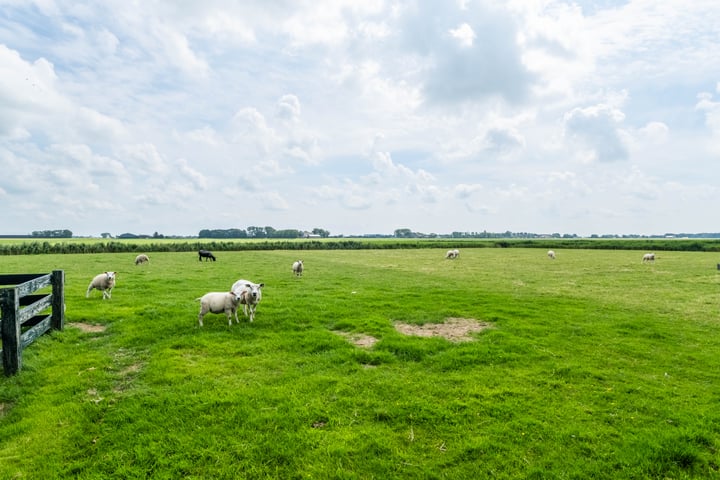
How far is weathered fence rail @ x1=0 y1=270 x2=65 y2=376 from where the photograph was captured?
7.48m

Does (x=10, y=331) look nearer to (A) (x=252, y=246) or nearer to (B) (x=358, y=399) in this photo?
(B) (x=358, y=399)

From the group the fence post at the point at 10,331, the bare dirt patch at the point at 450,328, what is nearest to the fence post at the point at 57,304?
the fence post at the point at 10,331

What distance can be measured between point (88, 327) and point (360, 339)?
335 inches

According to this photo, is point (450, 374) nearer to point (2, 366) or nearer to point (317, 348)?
point (317, 348)

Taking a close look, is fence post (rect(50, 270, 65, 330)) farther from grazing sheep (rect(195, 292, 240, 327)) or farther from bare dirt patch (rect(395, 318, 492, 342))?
bare dirt patch (rect(395, 318, 492, 342))

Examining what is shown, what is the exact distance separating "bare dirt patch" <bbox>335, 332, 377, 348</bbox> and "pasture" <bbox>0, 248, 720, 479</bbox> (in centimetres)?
12

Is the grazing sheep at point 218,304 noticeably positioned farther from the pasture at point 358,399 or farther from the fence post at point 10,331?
the fence post at point 10,331

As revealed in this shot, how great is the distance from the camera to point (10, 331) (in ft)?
24.6

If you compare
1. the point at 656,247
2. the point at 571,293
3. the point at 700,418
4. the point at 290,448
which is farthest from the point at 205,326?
the point at 656,247

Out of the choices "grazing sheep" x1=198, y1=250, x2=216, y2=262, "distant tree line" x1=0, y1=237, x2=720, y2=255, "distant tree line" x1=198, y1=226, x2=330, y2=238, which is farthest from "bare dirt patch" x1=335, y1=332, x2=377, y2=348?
"distant tree line" x1=198, y1=226, x2=330, y2=238

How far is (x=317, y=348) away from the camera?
983cm

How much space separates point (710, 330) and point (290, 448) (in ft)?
46.3

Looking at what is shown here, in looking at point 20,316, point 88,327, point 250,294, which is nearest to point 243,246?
point 88,327

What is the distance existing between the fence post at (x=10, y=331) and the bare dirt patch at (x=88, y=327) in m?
3.82
